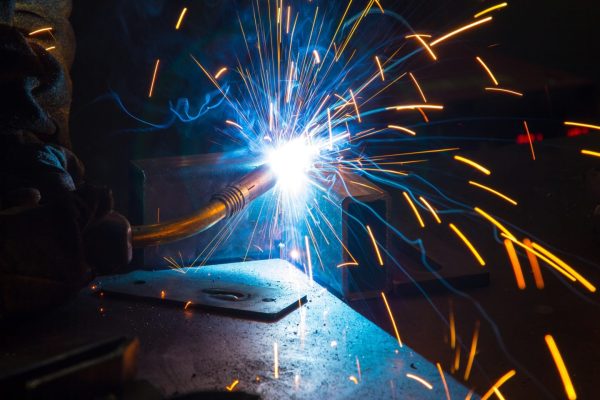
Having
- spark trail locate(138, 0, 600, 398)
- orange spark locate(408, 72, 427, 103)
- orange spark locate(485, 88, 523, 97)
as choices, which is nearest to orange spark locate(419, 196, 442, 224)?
spark trail locate(138, 0, 600, 398)

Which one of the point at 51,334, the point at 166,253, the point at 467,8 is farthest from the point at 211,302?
the point at 467,8

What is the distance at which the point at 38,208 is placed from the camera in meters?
1.45

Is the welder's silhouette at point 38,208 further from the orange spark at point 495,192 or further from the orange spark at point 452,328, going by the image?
the orange spark at point 495,192

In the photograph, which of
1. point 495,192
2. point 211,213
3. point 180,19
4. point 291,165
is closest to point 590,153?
point 495,192

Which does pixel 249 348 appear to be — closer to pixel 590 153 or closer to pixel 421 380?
pixel 421 380

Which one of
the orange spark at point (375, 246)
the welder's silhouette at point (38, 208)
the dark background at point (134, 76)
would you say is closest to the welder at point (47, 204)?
the welder's silhouette at point (38, 208)

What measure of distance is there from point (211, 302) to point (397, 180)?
2551mm

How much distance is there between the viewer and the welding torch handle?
5.47ft

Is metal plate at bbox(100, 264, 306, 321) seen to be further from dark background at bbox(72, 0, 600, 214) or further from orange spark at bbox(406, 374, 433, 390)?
dark background at bbox(72, 0, 600, 214)

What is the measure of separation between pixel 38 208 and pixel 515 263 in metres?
2.30

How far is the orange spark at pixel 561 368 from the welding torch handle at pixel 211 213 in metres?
1.13

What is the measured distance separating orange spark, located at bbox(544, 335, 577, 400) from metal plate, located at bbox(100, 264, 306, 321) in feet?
3.01

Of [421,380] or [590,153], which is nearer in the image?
[421,380]

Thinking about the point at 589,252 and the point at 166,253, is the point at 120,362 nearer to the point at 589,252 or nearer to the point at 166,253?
the point at 166,253
